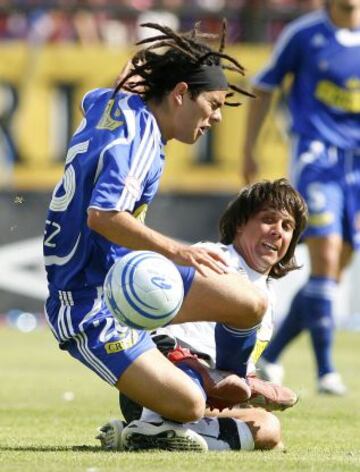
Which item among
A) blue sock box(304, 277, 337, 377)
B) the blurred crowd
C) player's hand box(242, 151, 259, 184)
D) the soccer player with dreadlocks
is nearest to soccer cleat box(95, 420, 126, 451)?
the soccer player with dreadlocks

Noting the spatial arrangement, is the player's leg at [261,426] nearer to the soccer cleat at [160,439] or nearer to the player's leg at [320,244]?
the soccer cleat at [160,439]

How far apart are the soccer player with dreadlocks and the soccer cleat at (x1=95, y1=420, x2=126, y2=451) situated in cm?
15

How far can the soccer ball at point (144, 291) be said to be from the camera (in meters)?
5.32

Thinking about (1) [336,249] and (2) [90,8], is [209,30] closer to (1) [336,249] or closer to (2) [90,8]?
(2) [90,8]

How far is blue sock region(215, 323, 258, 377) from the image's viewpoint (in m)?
5.66

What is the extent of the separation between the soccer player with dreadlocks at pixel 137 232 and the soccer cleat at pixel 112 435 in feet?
0.48

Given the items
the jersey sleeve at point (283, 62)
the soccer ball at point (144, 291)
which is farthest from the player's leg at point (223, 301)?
the jersey sleeve at point (283, 62)

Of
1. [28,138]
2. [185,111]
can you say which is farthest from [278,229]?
[28,138]

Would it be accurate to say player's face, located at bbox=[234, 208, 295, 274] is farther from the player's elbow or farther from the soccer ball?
the player's elbow

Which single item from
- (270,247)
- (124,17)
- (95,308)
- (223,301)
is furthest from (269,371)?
(124,17)

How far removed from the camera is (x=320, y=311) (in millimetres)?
9234

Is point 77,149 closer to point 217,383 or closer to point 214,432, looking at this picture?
point 217,383

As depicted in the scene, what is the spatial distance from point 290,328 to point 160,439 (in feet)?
12.6

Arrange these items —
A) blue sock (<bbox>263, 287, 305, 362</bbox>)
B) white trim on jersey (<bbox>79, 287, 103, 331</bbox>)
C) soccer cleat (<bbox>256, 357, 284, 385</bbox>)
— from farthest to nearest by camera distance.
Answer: blue sock (<bbox>263, 287, 305, 362</bbox>), soccer cleat (<bbox>256, 357, 284, 385</bbox>), white trim on jersey (<bbox>79, 287, 103, 331</bbox>)
